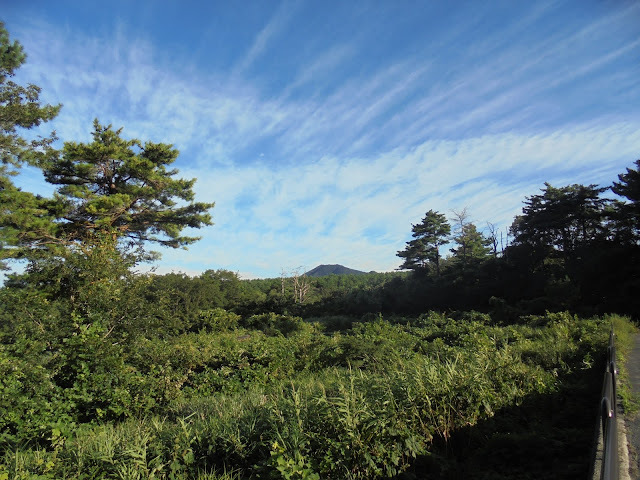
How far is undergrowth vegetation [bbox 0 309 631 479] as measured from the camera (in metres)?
3.92

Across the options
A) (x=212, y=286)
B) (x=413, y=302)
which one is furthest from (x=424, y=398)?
(x=212, y=286)

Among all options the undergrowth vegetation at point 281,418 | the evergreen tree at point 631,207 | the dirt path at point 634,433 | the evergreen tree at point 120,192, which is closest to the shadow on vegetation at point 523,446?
the undergrowth vegetation at point 281,418

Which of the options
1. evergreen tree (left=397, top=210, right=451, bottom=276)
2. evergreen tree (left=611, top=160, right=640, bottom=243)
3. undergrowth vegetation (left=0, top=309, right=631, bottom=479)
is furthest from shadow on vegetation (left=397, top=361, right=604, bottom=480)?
evergreen tree (left=397, top=210, right=451, bottom=276)

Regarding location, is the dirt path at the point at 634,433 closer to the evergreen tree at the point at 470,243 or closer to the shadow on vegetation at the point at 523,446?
the shadow on vegetation at the point at 523,446

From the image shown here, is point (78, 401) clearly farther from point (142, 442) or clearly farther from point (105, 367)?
point (142, 442)

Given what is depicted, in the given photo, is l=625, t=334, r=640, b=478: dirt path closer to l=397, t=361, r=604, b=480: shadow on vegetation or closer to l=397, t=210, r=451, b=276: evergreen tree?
l=397, t=361, r=604, b=480: shadow on vegetation

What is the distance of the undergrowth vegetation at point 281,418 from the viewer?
12.9ft

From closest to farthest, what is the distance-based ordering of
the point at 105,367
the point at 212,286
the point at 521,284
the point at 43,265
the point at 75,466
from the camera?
1. the point at 75,466
2. the point at 105,367
3. the point at 43,265
4. the point at 521,284
5. the point at 212,286

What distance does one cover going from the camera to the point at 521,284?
35219 millimetres

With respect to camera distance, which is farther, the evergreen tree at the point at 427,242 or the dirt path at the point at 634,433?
the evergreen tree at the point at 427,242

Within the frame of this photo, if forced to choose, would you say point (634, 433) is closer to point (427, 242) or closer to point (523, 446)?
point (523, 446)

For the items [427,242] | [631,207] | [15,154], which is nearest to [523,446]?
[15,154]

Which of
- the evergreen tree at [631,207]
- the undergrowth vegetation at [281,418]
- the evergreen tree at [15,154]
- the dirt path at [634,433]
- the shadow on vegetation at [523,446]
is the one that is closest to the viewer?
the dirt path at [634,433]

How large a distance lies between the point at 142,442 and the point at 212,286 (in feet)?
144
